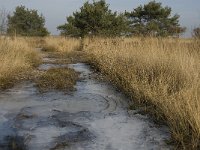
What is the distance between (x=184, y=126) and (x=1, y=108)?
10.2 ft

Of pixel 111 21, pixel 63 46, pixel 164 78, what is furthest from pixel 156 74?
pixel 111 21

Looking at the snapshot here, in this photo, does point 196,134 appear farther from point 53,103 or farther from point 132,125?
point 53,103

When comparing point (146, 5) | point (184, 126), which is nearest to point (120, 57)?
point (184, 126)

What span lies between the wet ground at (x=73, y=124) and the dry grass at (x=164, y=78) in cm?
26

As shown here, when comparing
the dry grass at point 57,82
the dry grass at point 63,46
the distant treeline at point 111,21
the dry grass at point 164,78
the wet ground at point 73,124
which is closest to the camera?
the wet ground at point 73,124

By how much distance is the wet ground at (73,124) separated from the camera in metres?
4.32

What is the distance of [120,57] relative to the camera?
10.0 meters

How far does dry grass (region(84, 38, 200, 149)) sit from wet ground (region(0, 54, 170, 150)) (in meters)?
0.26

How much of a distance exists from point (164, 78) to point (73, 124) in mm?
2380

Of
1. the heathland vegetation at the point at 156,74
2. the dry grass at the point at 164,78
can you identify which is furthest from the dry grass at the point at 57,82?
the dry grass at the point at 164,78

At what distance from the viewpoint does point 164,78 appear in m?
6.81

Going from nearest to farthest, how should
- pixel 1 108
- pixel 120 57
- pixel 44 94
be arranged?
pixel 1 108
pixel 44 94
pixel 120 57

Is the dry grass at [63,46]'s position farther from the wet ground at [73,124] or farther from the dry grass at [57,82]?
the wet ground at [73,124]

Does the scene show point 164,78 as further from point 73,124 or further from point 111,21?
point 111,21
